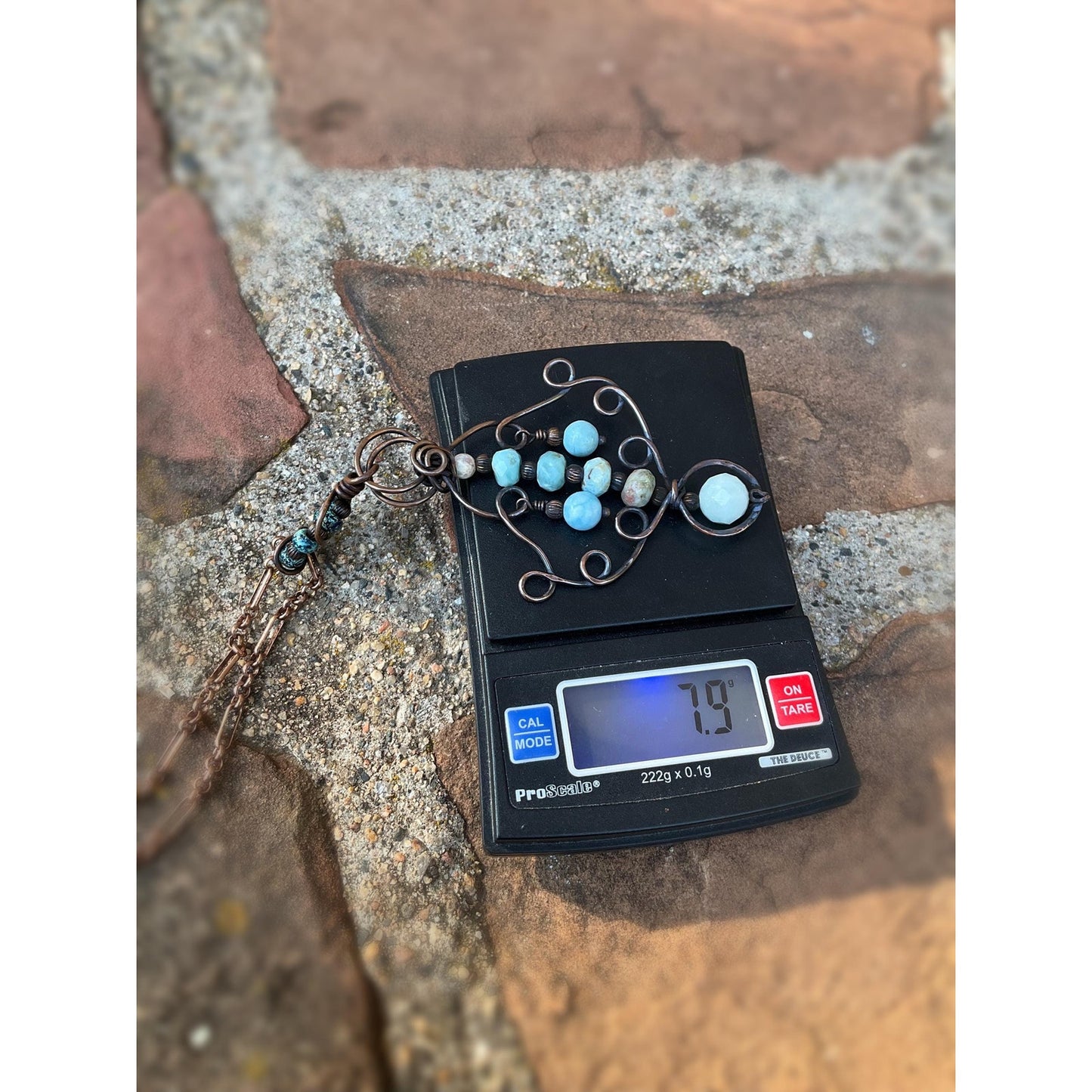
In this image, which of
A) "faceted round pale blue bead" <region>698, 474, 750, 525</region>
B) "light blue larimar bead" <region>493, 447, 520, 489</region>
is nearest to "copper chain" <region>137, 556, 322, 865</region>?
"light blue larimar bead" <region>493, 447, 520, 489</region>

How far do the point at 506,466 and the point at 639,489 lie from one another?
0.16 meters

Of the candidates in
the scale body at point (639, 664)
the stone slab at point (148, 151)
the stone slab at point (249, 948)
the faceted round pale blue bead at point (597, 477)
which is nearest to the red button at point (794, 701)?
the scale body at point (639, 664)

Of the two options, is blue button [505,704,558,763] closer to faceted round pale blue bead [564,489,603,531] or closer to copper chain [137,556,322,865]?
faceted round pale blue bead [564,489,603,531]

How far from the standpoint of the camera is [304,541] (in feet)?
3.47

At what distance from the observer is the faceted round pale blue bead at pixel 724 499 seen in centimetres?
99

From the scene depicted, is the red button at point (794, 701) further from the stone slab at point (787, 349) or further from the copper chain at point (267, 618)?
the copper chain at point (267, 618)

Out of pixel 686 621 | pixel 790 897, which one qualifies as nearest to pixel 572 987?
pixel 790 897

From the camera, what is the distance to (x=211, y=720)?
1.07 meters

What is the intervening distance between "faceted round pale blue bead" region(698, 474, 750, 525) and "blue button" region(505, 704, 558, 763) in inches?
11.9

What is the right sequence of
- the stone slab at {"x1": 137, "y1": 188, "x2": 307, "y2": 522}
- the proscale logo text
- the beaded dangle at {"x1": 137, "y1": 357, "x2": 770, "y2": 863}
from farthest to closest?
the stone slab at {"x1": 137, "y1": 188, "x2": 307, "y2": 522}, the beaded dangle at {"x1": 137, "y1": 357, "x2": 770, "y2": 863}, the proscale logo text

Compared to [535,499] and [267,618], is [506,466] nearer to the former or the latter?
[535,499]

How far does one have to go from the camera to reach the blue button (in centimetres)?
91

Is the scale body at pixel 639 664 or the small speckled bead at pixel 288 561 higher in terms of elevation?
the small speckled bead at pixel 288 561

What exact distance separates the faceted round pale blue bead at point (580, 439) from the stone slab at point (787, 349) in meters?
0.28
